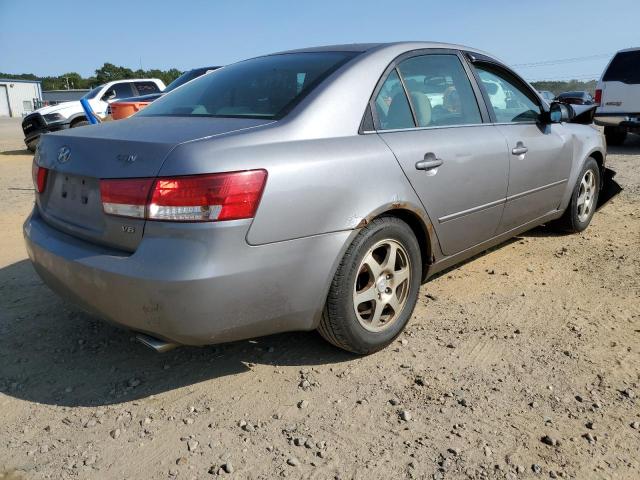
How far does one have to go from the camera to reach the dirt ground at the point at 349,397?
2107 mm

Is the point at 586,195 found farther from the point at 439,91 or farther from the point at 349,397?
the point at 349,397

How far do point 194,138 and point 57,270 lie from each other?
0.94 m

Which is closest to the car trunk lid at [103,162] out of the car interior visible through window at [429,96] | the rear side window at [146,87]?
the car interior visible through window at [429,96]

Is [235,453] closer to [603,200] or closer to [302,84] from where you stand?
[302,84]

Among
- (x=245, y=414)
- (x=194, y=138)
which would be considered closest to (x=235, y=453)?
(x=245, y=414)

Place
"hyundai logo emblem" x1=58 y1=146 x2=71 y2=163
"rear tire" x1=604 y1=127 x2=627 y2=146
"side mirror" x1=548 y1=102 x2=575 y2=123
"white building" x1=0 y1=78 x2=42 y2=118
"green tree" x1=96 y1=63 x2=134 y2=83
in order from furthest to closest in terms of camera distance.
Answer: "green tree" x1=96 y1=63 x2=134 y2=83 → "white building" x1=0 y1=78 x2=42 y2=118 → "rear tire" x1=604 y1=127 x2=627 y2=146 → "side mirror" x1=548 y1=102 x2=575 y2=123 → "hyundai logo emblem" x1=58 y1=146 x2=71 y2=163

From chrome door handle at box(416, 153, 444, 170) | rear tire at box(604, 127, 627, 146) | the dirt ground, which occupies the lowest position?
rear tire at box(604, 127, 627, 146)

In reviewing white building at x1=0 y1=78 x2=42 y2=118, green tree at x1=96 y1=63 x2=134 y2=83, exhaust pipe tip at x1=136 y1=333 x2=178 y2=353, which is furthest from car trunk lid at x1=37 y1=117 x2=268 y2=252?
green tree at x1=96 y1=63 x2=134 y2=83

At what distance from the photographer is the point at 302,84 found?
9.09 feet

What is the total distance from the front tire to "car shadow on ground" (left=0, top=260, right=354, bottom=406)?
221 millimetres

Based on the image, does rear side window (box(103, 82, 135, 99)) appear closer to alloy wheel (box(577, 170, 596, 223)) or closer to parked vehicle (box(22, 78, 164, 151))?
parked vehicle (box(22, 78, 164, 151))

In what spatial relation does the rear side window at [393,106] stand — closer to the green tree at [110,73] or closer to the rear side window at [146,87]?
the rear side window at [146,87]

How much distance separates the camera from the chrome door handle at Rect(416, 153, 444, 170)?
9.56 feet

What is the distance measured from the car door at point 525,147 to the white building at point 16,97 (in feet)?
218
